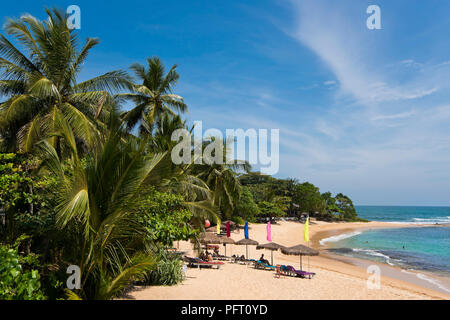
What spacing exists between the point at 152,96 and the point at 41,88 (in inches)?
342

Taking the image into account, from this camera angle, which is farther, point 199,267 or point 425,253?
point 425,253

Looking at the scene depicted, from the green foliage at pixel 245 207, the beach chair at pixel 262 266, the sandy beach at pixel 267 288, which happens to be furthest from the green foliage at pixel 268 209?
the beach chair at pixel 262 266

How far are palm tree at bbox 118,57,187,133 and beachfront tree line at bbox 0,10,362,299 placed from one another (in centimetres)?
6

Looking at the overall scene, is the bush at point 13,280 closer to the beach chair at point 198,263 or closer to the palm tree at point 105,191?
the palm tree at point 105,191

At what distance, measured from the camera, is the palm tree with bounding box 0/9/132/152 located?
8281mm

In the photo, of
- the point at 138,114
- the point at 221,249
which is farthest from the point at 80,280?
the point at 221,249

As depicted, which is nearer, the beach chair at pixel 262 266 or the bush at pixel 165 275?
the bush at pixel 165 275

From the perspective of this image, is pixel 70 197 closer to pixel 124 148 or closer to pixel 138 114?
pixel 124 148

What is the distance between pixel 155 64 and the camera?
1683cm

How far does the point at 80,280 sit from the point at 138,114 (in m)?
12.8

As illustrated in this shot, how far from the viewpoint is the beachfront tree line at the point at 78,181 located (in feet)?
15.5

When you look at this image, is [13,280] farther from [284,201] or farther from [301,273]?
[284,201]

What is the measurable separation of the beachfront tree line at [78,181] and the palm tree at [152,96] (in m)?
0.06
